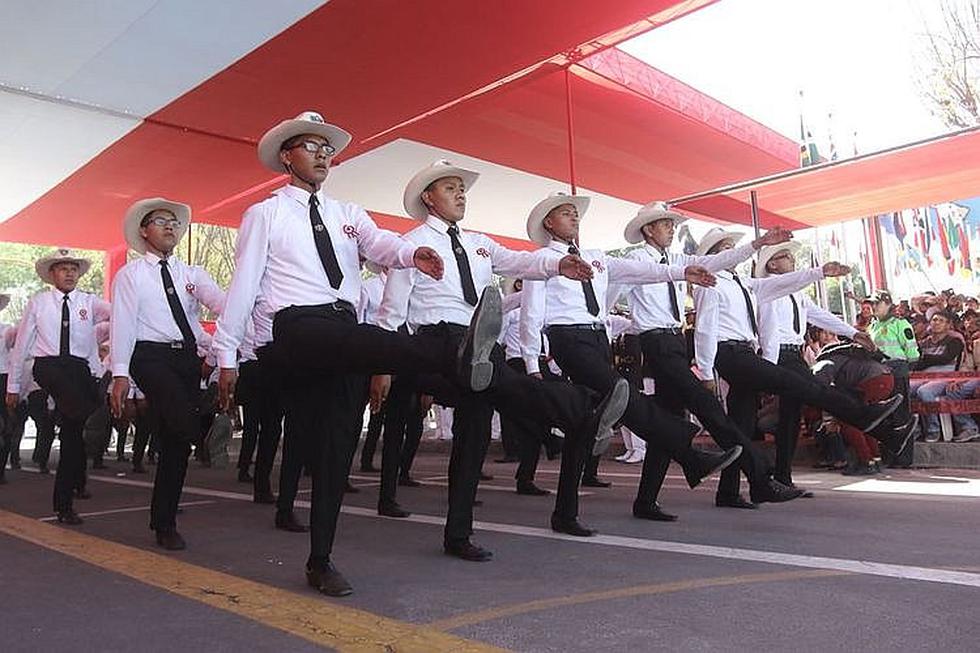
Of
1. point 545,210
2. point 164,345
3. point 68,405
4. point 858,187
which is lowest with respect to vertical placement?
point 68,405

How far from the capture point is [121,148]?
33.9ft

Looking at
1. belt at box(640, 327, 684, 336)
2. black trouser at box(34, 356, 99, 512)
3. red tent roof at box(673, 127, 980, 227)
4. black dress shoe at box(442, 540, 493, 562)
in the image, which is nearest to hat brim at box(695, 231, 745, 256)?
belt at box(640, 327, 684, 336)

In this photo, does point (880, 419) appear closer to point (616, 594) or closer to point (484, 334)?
point (616, 594)

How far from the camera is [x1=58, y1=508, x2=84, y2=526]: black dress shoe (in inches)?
214

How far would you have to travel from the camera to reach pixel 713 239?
21.0 feet

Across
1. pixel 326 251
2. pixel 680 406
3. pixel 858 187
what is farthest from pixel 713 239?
pixel 858 187

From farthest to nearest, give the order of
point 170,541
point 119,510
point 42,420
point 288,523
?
point 42,420
point 119,510
point 288,523
point 170,541

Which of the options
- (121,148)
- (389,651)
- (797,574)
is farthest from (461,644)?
(121,148)

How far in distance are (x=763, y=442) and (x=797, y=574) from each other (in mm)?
5882

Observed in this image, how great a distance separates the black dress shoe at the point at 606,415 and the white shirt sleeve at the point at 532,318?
36.4 inches

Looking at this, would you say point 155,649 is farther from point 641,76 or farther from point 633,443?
point 641,76

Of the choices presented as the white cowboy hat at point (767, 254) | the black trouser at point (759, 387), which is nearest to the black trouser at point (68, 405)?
the black trouser at point (759, 387)

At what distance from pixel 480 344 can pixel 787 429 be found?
148 inches

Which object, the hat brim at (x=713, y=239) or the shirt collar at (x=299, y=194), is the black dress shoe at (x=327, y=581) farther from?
the hat brim at (x=713, y=239)
